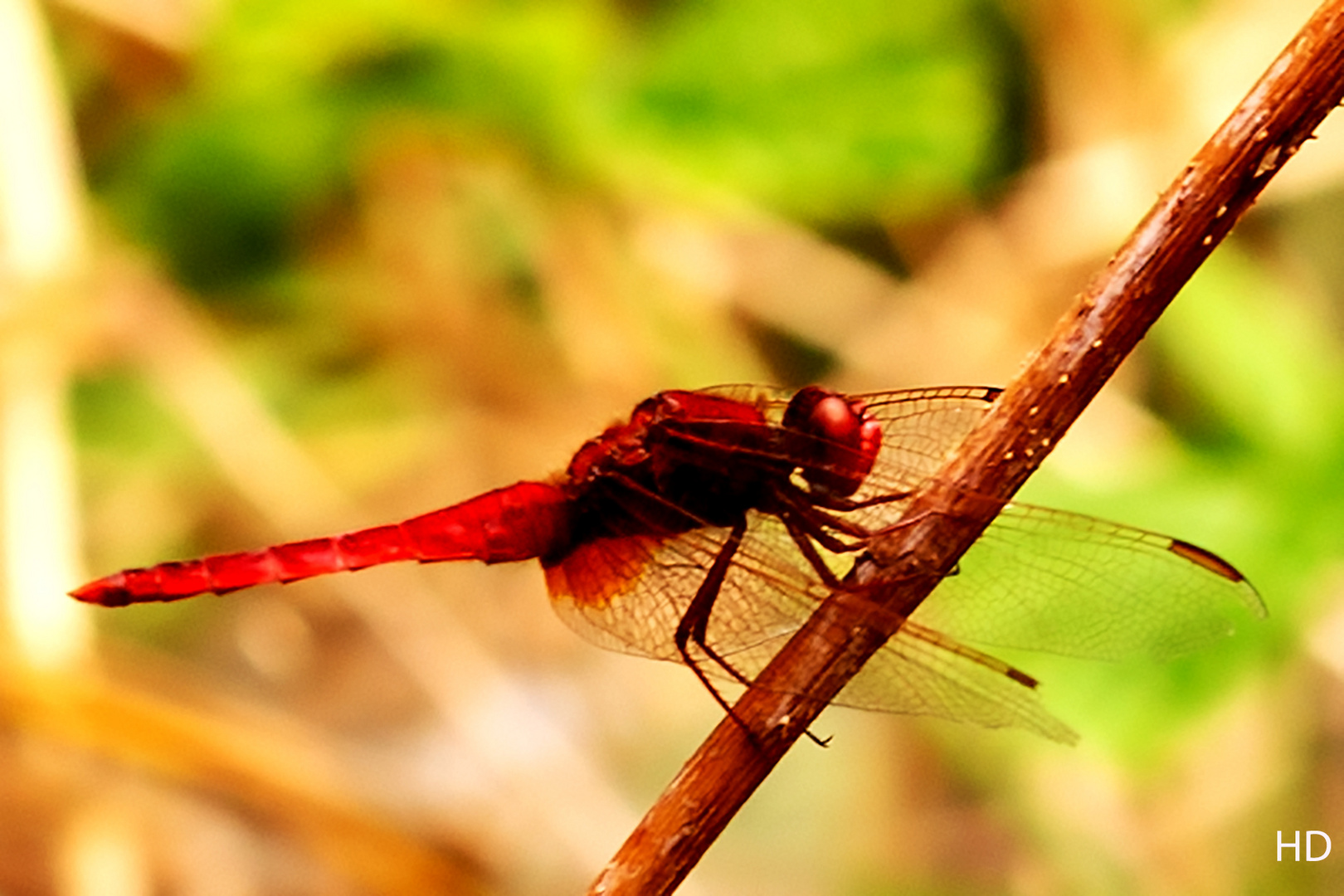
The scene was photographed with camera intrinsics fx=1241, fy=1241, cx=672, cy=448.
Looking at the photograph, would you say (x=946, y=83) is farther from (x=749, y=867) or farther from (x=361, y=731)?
(x=361, y=731)

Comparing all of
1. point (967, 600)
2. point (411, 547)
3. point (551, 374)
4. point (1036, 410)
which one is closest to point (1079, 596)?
point (967, 600)

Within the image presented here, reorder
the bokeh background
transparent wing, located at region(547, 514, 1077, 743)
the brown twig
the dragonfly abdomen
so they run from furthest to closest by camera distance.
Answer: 1. the bokeh background
2. the dragonfly abdomen
3. transparent wing, located at region(547, 514, 1077, 743)
4. the brown twig

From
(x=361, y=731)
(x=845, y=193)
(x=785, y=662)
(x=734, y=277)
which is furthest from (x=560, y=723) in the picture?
(x=785, y=662)

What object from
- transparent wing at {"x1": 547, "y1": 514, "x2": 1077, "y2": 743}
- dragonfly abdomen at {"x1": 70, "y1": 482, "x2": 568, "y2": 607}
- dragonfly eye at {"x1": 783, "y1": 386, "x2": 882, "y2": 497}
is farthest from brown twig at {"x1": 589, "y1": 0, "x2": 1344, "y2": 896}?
dragonfly abdomen at {"x1": 70, "y1": 482, "x2": 568, "y2": 607}

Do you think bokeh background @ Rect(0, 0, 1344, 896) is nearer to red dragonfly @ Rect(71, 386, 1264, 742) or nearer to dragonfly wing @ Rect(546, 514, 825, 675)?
red dragonfly @ Rect(71, 386, 1264, 742)

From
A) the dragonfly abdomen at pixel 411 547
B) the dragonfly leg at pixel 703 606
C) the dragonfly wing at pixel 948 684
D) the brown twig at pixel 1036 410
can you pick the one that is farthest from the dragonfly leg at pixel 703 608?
the brown twig at pixel 1036 410

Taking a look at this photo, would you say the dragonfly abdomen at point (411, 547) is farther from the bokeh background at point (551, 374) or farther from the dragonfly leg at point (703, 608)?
the bokeh background at point (551, 374)
